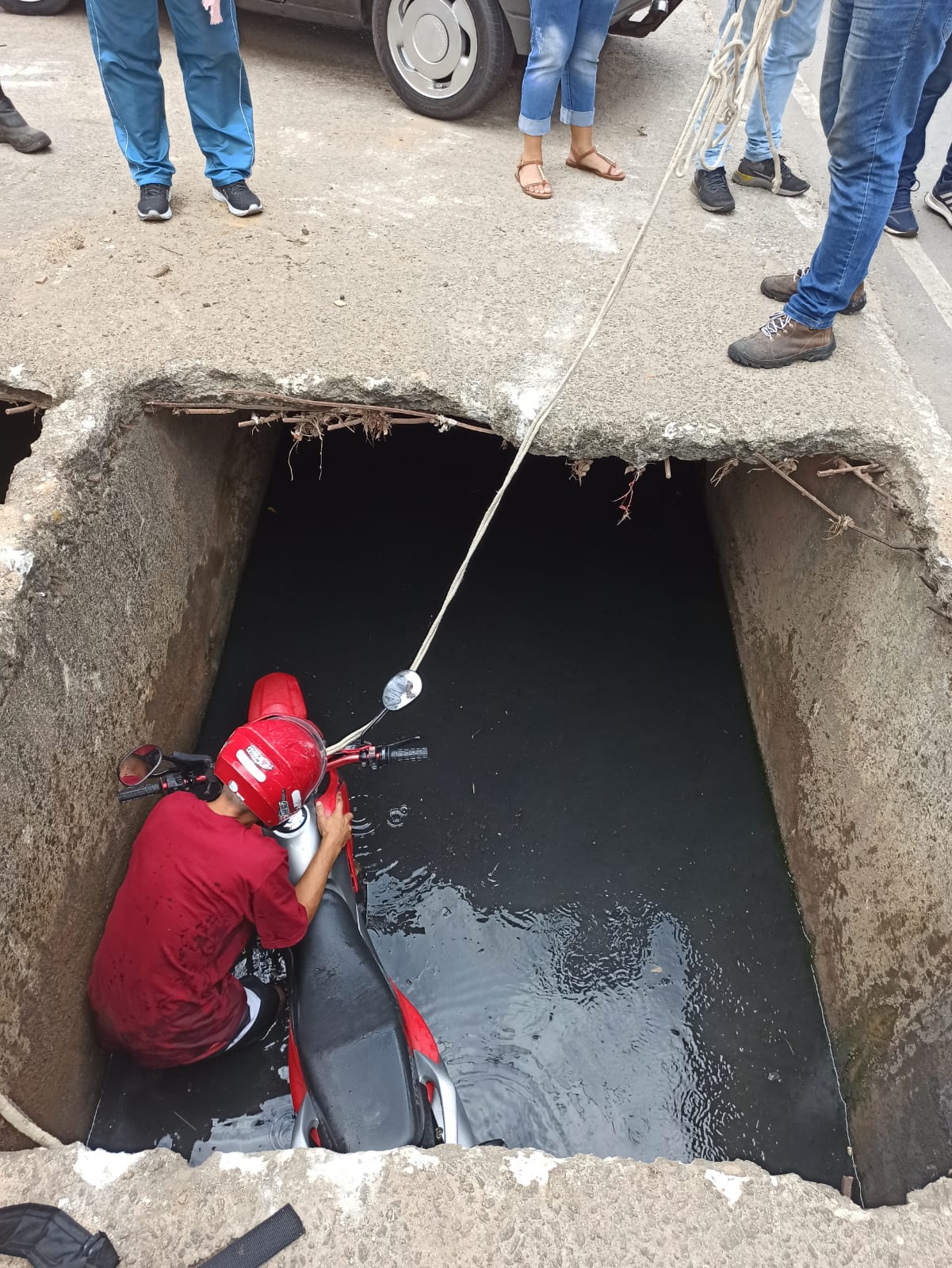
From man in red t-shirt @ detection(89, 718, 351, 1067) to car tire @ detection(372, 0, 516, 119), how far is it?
4006 millimetres

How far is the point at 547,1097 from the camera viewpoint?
10.2 ft

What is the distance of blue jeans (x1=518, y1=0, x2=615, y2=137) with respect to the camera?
3660 millimetres

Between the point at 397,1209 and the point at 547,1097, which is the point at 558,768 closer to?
the point at 547,1097

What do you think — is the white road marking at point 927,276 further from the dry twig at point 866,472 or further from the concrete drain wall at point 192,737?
the dry twig at point 866,472

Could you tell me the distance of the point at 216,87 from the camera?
355 cm

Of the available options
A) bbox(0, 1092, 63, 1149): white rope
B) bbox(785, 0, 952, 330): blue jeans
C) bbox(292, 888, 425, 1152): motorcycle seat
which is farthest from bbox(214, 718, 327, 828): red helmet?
bbox(785, 0, 952, 330): blue jeans

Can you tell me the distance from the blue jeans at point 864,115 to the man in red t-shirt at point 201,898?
261cm

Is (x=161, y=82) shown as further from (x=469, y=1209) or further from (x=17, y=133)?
(x=469, y=1209)

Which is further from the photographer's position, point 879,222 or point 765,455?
point 765,455

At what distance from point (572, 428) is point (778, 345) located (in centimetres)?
99

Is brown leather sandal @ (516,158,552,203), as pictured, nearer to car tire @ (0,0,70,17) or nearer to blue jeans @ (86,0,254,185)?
blue jeans @ (86,0,254,185)

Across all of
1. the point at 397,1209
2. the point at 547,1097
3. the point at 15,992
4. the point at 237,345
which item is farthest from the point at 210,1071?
the point at 237,345

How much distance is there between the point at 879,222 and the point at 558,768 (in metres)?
2.70

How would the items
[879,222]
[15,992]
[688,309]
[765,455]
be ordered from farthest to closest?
[688,309]
[765,455]
[879,222]
[15,992]
